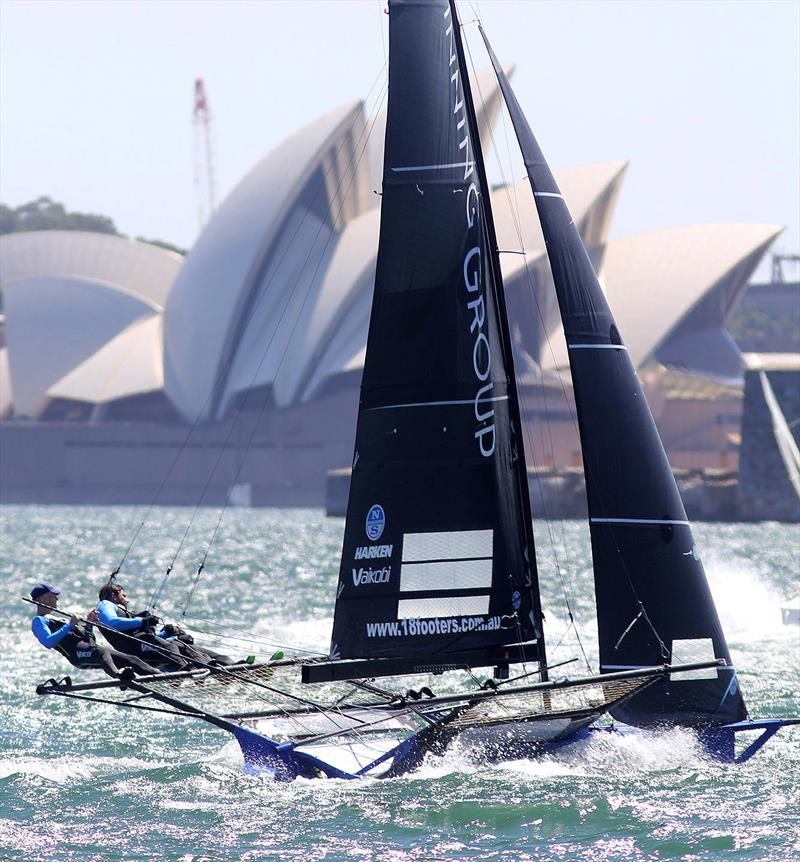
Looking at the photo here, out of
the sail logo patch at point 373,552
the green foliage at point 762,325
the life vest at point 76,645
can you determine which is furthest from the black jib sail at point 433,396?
the green foliage at point 762,325

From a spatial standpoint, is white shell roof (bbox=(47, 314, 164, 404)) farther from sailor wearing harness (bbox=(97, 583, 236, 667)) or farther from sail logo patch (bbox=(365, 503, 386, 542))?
sail logo patch (bbox=(365, 503, 386, 542))

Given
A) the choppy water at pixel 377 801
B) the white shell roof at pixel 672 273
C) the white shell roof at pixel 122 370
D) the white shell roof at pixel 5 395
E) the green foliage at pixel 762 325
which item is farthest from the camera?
the green foliage at pixel 762 325

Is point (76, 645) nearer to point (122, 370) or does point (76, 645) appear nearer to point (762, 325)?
point (122, 370)

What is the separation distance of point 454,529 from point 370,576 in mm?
437

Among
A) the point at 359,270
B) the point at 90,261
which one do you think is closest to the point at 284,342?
the point at 359,270

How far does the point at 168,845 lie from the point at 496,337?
2673 mm

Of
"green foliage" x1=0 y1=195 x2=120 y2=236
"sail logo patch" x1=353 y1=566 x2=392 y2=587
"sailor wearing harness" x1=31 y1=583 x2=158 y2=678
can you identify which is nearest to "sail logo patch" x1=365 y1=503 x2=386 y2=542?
"sail logo patch" x1=353 y1=566 x2=392 y2=587

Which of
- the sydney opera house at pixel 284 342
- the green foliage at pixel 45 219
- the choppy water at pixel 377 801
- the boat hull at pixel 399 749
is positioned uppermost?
the green foliage at pixel 45 219

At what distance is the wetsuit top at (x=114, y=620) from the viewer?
733 centimetres

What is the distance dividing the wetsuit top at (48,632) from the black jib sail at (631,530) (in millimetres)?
2423

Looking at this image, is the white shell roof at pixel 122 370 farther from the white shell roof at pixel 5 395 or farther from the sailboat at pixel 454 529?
the sailboat at pixel 454 529

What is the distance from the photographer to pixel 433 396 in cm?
737

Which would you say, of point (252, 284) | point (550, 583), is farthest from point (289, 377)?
point (550, 583)

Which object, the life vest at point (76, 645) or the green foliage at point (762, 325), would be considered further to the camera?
the green foliage at point (762, 325)
